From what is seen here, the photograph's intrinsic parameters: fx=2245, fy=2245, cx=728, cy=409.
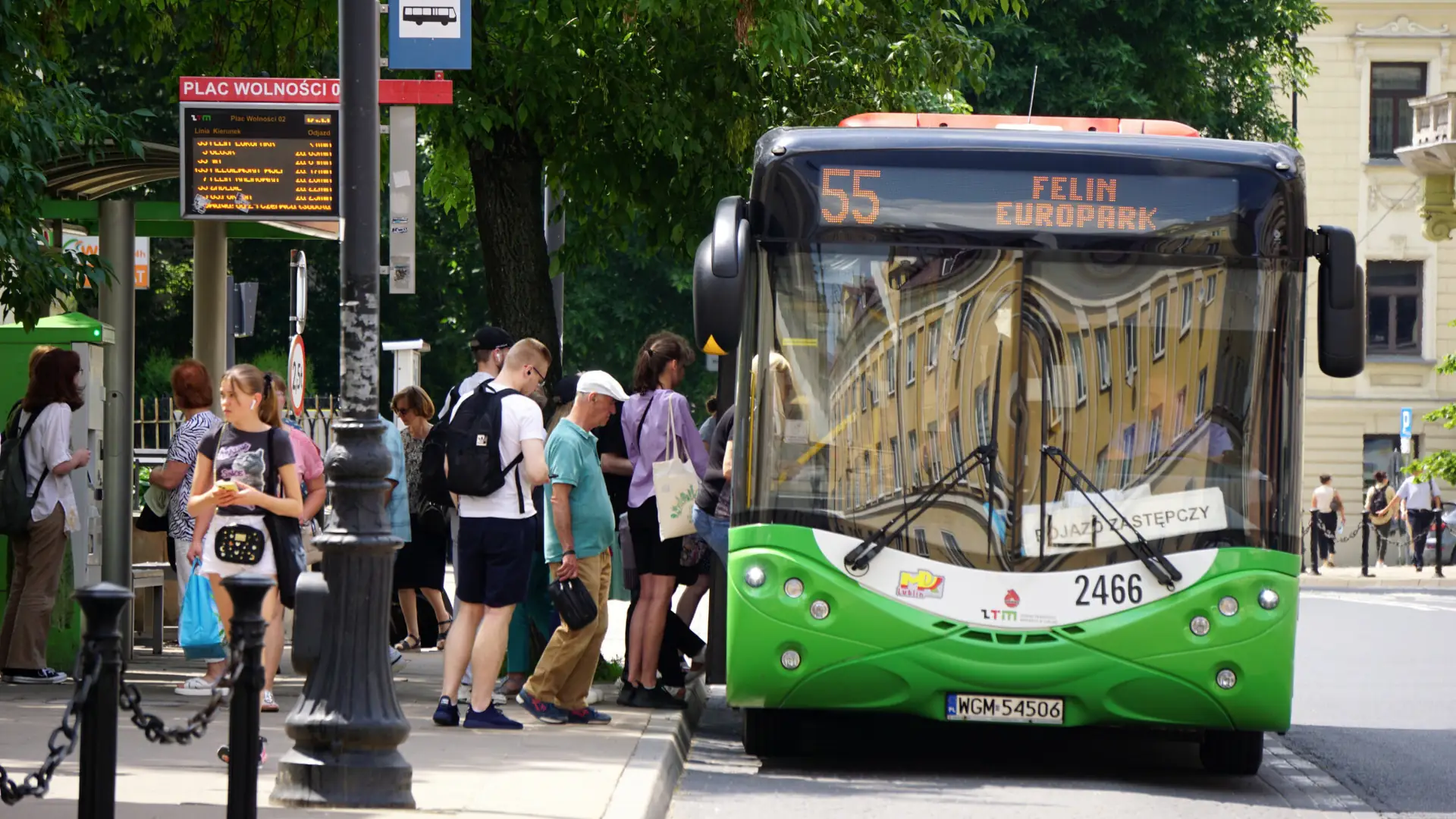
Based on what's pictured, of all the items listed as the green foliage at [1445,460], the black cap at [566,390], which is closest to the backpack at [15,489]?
the black cap at [566,390]

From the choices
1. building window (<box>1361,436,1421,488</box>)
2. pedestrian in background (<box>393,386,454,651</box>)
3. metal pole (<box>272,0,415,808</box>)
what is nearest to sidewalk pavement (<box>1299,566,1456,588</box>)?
building window (<box>1361,436,1421,488</box>)

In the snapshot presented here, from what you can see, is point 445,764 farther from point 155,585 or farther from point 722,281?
point 155,585

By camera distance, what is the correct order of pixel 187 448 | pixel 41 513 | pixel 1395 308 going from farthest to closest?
1. pixel 1395 308
2. pixel 41 513
3. pixel 187 448

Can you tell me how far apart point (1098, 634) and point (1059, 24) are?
2680cm

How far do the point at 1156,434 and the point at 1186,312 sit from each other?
544 millimetres

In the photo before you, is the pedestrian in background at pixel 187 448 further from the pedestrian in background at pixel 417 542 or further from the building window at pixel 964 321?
the building window at pixel 964 321

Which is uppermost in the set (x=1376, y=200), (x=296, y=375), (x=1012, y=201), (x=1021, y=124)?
(x=1376, y=200)

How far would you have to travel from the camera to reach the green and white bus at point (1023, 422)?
941 centimetres

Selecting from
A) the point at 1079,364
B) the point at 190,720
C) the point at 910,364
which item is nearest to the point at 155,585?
the point at 910,364

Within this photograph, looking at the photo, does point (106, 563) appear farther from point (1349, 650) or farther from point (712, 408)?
point (1349, 650)

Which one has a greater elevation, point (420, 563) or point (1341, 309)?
point (1341, 309)

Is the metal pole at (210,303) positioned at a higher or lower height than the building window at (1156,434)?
higher

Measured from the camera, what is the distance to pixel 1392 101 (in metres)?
45.1

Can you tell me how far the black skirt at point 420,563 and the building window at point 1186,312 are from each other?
6.67 m
